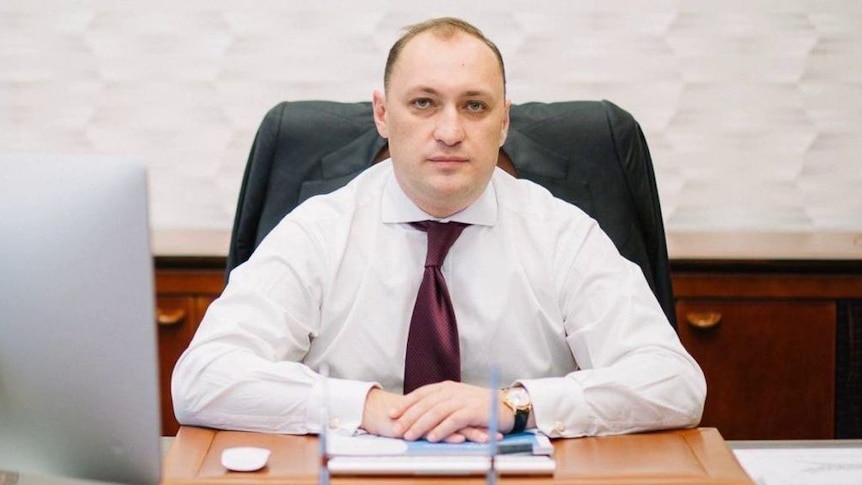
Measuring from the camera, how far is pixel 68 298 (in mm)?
1151

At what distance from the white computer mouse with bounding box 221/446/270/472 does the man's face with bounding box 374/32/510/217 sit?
2.03 feet

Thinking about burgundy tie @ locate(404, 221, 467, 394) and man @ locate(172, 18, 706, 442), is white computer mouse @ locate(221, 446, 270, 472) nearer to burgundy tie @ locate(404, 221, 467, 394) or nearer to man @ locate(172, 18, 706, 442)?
man @ locate(172, 18, 706, 442)

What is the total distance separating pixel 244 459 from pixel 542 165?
0.92m

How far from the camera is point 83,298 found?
115cm

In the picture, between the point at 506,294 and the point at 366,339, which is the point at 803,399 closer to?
the point at 506,294

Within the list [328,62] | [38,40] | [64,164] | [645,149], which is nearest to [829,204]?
[645,149]

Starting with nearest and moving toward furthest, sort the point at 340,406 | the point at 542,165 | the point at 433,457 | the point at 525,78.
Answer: the point at 433,457 < the point at 340,406 < the point at 542,165 < the point at 525,78

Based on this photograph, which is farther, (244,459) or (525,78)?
(525,78)

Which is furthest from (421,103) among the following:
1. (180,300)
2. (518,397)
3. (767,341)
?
(767,341)

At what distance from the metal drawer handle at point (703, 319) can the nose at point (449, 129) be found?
1115mm

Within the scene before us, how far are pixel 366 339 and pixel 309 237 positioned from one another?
202 millimetres

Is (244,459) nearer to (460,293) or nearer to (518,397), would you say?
(518,397)

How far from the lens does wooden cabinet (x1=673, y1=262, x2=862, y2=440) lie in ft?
9.13

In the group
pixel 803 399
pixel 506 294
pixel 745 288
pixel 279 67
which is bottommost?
pixel 803 399
